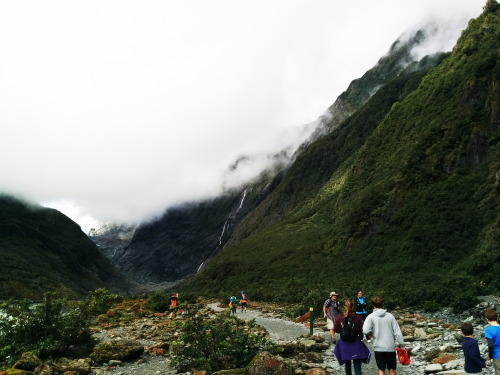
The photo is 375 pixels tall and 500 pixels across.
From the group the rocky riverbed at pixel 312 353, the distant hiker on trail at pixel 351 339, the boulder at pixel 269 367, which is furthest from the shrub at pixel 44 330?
the distant hiker on trail at pixel 351 339

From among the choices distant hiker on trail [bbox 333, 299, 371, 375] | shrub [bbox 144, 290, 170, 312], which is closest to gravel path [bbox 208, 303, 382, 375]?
distant hiker on trail [bbox 333, 299, 371, 375]

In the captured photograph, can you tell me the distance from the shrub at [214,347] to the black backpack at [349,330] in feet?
15.1

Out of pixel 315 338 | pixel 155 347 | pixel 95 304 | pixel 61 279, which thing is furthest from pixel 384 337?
pixel 61 279

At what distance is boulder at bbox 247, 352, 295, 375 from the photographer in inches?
462

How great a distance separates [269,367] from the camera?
11859mm

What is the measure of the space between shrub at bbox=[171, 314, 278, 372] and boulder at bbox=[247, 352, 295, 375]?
2.11 metres

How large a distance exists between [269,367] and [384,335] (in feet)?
12.6

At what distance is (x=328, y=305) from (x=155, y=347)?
902 centimetres

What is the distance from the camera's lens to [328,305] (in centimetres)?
1809

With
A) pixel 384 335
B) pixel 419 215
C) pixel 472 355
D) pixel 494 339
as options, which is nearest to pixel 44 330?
pixel 384 335

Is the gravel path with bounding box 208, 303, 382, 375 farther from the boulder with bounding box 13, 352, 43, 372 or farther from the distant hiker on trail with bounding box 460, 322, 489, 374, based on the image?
the boulder with bounding box 13, 352, 43, 372

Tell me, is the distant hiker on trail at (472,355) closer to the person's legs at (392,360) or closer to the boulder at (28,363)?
the person's legs at (392,360)

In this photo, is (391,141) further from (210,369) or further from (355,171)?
(210,369)

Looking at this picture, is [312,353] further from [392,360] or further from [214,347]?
[392,360]
